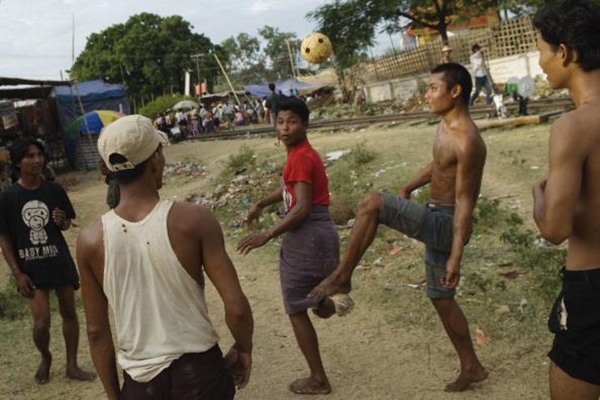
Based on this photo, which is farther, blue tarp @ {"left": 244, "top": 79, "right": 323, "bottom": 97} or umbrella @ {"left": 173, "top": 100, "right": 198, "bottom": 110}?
blue tarp @ {"left": 244, "top": 79, "right": 323, "bottom": 97}

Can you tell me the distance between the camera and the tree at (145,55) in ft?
171

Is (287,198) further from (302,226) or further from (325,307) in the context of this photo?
(325,307)

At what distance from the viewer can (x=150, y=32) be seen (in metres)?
52.6

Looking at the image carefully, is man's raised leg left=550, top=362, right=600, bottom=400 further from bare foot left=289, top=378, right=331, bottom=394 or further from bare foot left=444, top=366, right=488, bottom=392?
bare foot left=289, top=378, right=331, bottom=394

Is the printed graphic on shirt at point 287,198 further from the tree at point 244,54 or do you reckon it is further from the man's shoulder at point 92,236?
the tree at point 244,54

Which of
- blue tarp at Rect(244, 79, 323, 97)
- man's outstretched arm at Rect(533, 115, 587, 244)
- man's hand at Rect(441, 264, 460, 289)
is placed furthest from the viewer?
blue tarp at Rect(244, 79, 323, 97)

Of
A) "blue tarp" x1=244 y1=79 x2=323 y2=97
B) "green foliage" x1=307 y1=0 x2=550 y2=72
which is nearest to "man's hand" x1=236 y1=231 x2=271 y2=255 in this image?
"green foliage" x1=307 y1=0 x2=550 y2=72

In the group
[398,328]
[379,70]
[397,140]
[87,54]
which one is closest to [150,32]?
[87,54]

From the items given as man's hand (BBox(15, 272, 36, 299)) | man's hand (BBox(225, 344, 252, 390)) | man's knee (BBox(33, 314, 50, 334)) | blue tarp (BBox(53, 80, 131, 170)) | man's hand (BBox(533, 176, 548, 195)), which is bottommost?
man's knee (BBox(33, 314, 50, 334))

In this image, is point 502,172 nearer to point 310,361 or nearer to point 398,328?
point 398,328

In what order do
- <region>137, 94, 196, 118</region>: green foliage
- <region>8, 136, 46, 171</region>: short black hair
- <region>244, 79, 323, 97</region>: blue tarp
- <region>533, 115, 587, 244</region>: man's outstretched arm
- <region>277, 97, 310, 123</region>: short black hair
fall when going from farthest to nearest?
<region>137, 94, 196, 118</region>: green foliage → <region>244, 79, 323, 97</region>: blue tarp → <region>8, 136, 46, 171</region>: short black hair → <region>277, 97, 310, 123</region>: short black hair → <region>533, 115, 587, 244</region>: man's outstretched arm

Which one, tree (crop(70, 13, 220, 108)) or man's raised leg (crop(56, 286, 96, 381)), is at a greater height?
tree (crop(70, 13, 220, 108))

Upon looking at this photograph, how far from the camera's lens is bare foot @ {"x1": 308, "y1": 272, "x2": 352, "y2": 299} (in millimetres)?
3350

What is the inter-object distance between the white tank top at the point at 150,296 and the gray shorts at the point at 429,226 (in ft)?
4.72
